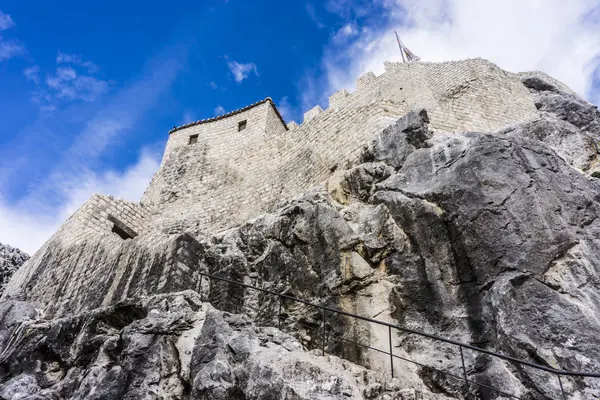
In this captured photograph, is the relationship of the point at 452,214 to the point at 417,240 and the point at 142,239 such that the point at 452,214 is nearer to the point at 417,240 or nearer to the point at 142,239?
the point at 417,240

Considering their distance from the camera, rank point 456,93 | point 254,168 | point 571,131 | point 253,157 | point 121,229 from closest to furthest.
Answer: point 571,131, point 456,93, point 121,229, point 254,168, point 253,157

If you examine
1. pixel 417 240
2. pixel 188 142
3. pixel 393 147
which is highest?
pixel 188 142

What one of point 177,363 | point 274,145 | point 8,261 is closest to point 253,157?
point 274,145

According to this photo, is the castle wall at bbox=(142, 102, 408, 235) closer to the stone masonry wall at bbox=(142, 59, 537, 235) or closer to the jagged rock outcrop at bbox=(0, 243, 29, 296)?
the stone masonry wall at bbox=(142, 59, 537, 235)

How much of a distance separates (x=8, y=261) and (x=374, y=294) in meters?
14.9

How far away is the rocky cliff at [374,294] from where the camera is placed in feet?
17.1

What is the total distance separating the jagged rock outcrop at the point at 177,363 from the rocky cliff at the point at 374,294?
0.07 feet

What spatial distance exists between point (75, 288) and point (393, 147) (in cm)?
797

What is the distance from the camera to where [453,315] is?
609 cm

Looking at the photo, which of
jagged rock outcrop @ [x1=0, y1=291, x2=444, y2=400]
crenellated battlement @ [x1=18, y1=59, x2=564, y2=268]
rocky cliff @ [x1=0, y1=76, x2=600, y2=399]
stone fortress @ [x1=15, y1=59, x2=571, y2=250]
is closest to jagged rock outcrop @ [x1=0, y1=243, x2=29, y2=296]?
stone fortress @ [x1=15, y1=59, x2=571, y2=250]

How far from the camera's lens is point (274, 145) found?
14.9m

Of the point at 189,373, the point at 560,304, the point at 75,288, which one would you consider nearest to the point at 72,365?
the point at 189,373

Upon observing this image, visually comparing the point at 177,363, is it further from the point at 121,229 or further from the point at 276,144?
the point at 276,144

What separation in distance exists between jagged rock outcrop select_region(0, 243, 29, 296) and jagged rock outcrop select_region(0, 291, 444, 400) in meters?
9.48
